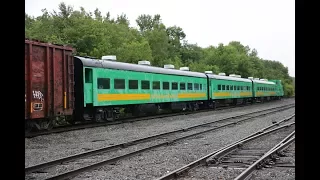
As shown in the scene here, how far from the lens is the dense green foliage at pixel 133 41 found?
33.3m

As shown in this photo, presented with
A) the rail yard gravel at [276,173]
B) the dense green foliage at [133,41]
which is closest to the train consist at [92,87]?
the rail yard gravel at [276,173]

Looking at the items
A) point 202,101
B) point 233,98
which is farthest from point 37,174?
point 233,98

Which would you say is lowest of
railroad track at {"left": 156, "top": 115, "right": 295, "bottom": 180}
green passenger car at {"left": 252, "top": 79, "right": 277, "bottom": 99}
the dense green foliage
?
railroad track at {"left": 156, "top": 115, "right": 295, "bottom": 180}

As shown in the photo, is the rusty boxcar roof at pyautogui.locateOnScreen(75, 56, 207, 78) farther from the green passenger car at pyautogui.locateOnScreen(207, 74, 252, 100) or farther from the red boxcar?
the green passenger car at pyautogui.locateOnScreen(207, 74, 252, 100)

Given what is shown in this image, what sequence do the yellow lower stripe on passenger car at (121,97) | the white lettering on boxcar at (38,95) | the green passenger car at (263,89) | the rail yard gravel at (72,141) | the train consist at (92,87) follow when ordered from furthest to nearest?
the green passenger car at (263,89)
the yellow lower stripe on passenger car at (121,97)
the train consist at (92,87)
the white lettering on boxcar at (38,95)
the rail yard gravel at (72,141)

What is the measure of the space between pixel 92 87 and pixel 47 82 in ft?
10.2

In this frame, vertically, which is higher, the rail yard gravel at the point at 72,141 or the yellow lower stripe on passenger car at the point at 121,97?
the yellow lower stripe on passenger car at the point at 121,97

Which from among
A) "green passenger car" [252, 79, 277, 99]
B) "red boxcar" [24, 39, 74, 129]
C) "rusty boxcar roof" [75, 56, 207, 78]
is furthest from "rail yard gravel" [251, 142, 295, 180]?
"green passenger car" [252, 79, 277, 99]

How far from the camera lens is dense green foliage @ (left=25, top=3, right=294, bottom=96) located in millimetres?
33281

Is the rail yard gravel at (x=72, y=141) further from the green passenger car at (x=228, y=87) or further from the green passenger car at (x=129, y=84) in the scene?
the green passenger car at (x=228, y=87)
